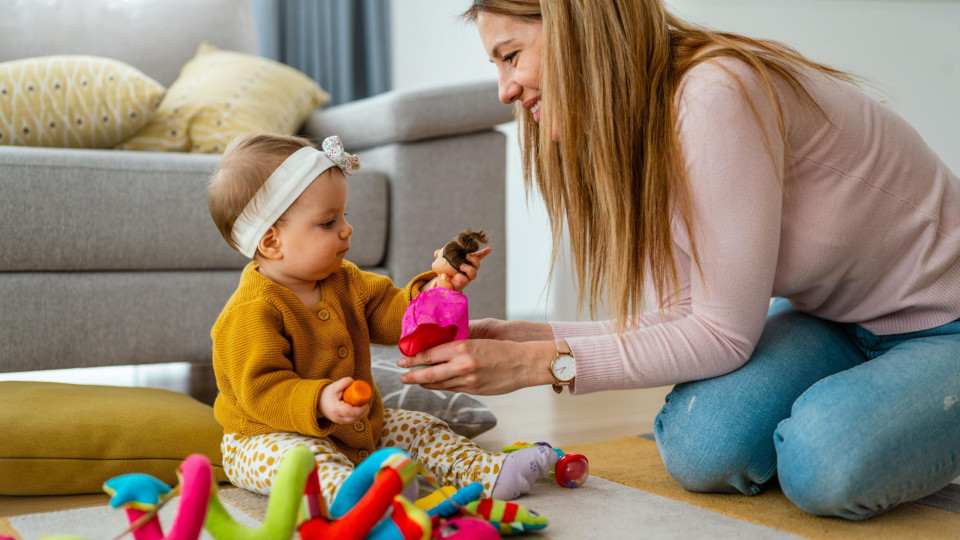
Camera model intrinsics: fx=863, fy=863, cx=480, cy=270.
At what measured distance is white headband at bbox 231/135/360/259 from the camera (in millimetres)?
1146

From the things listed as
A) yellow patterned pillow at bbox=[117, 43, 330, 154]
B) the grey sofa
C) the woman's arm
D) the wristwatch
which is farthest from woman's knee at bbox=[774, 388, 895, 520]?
yellow patterned pillow at bbox=[117, 43, 330, 154]

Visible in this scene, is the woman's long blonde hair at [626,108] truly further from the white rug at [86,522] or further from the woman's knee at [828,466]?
the white rug at [86,522]

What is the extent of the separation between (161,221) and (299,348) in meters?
0.80

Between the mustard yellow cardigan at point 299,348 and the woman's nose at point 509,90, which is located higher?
the woman's nose at point 509,90

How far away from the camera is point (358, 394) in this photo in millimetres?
993

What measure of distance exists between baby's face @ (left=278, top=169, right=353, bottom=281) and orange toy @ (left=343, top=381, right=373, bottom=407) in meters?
0.23

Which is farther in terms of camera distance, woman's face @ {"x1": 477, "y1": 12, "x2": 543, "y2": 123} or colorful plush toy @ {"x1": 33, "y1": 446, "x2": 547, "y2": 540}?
woman's face @ {"x1": 477, "y1": 12, "x2": 543, "y2": 123}

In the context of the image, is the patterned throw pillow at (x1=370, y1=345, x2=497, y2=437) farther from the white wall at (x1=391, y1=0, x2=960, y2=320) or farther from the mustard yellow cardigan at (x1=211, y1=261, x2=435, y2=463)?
the white wall at (x1=391, y1=0, x2=960, y2=320)

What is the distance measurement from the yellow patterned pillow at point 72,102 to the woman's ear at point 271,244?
107 centimetres

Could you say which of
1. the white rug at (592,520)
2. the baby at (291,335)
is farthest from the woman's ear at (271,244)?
the white rug at (592,520)

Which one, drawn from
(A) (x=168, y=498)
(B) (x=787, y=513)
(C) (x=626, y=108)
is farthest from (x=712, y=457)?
(A) (x=168, y=498)

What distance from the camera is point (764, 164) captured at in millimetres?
1059

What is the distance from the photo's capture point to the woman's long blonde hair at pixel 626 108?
1099mm

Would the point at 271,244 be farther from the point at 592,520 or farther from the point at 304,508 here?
the point at 592,520
